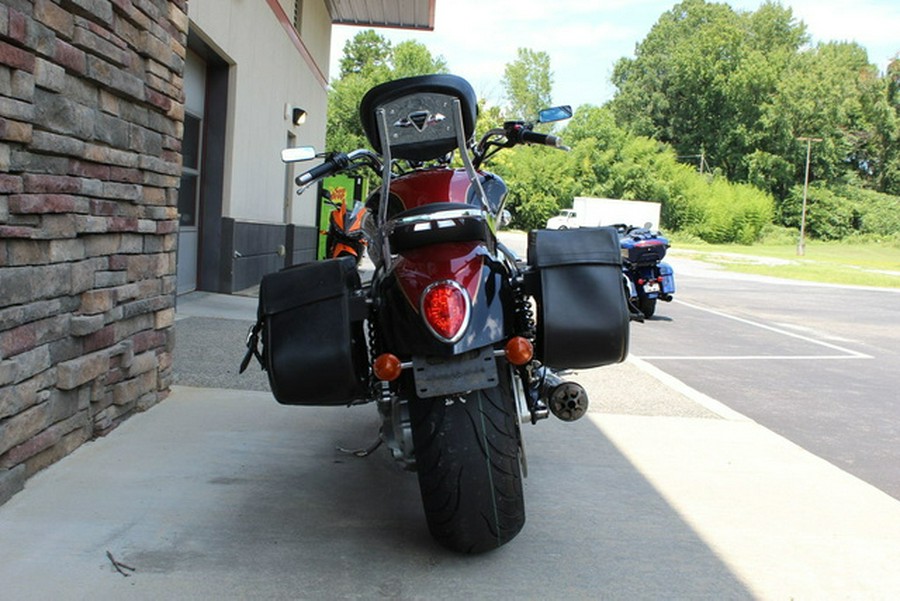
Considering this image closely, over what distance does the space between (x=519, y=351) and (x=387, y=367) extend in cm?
49

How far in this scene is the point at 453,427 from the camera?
121 inches

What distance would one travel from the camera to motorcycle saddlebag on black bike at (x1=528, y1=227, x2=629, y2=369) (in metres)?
3.28

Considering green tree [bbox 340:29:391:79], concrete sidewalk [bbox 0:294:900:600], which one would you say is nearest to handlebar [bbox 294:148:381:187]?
concrete sidewalk [bbox 0:294:900:600]

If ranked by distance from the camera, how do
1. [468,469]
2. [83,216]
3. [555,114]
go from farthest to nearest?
[555,114], [83,216], [468,469]

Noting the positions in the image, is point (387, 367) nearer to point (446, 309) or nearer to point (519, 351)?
point (446, 309)

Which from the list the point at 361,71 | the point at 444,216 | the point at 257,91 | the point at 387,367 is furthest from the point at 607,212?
the point at 387,367

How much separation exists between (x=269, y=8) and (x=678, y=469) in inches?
421

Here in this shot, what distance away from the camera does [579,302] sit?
330 cm

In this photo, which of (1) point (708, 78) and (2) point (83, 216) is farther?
(1) point (708, 78)

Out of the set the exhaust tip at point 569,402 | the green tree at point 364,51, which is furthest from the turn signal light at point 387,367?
the green tree at point 364,51

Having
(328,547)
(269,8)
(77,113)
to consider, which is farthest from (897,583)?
(269,8)

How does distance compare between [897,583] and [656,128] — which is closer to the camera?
[897,583]

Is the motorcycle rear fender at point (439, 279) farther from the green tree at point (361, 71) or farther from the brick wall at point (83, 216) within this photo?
the green tree at point (361, 71)

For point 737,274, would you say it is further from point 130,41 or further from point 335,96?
point 335,96
